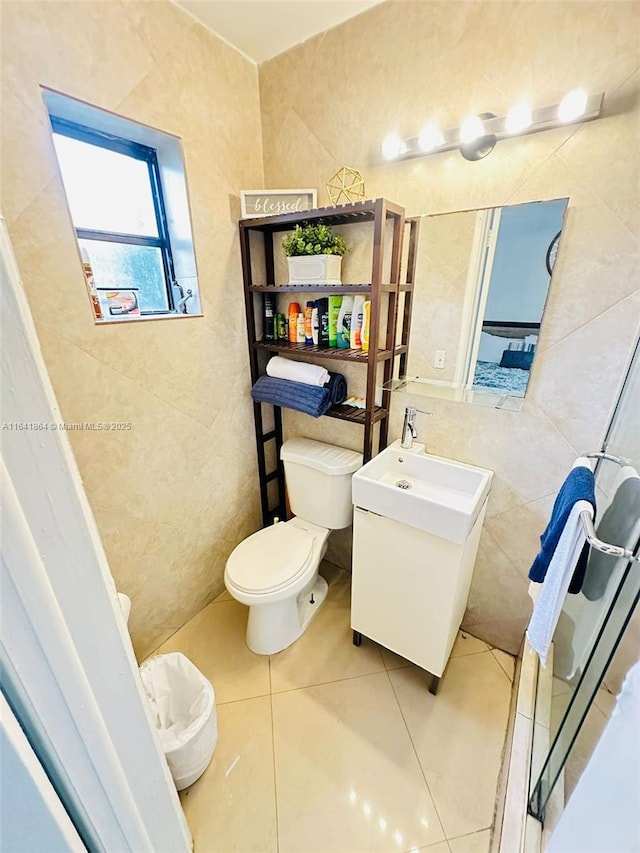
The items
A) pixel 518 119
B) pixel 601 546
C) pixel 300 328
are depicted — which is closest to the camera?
pixel 601 546

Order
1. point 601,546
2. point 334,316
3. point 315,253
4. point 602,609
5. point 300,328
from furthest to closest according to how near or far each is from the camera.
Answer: point 300,328, point 334,316, point 315,253, point 602,609, point 601,546

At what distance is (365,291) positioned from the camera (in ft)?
4.12

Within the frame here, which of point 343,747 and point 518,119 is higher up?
point 518,119

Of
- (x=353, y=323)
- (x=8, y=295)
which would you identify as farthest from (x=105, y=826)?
(x=353, y=323)

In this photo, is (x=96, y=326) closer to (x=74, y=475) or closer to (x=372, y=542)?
(x=74, y=475)

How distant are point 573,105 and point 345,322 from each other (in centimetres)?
87

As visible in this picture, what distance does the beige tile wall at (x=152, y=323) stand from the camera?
0.94 meters

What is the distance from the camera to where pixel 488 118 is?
41.8 inches

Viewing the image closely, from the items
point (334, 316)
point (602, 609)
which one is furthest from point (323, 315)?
point (602, 609)

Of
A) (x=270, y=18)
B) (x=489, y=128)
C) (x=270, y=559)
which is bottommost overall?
(x=270, y=559)

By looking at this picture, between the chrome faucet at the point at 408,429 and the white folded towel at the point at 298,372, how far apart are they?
374 millimetres

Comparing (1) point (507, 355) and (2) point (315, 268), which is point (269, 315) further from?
(1) point (507, 355)

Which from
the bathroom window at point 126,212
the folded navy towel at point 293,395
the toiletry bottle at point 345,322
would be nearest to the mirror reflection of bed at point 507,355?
the toiletry bottle at point 345,322

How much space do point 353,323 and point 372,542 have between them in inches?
33.9
